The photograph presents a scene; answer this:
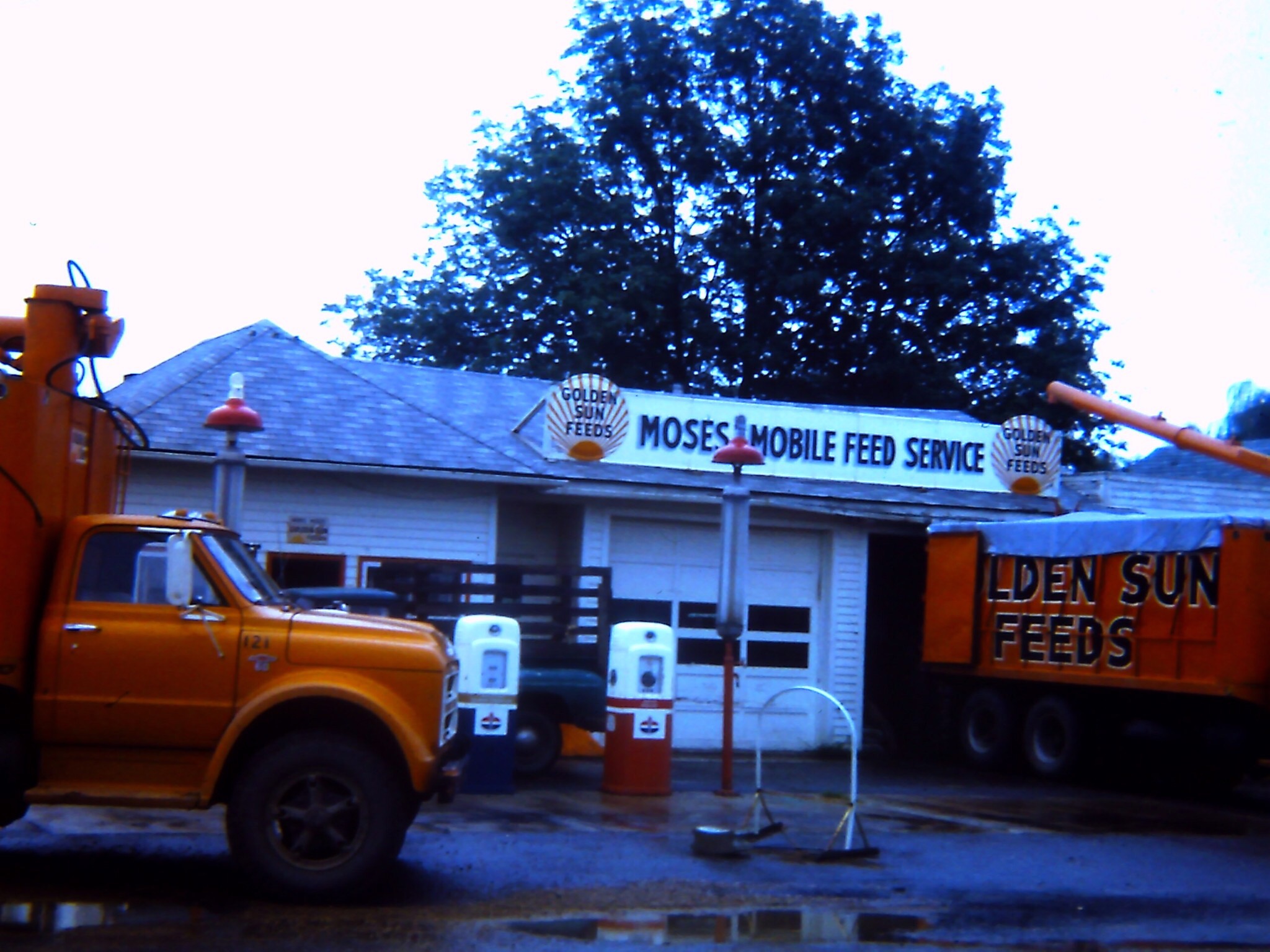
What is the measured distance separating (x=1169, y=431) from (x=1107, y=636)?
5046mm

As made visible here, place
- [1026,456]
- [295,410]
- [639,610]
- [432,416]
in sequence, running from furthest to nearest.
Answer: [1026,456] < [432,416] < [295,410] < [639,610]

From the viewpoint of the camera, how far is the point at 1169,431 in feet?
64.4

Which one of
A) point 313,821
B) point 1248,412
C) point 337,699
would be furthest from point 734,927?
point 1248,412

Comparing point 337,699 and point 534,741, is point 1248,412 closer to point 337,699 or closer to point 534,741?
→ point 534,741

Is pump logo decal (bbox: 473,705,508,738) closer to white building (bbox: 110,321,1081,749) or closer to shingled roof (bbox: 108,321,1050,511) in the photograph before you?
white building (bbox: 110,321,1081,749)

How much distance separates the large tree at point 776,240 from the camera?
103 feet

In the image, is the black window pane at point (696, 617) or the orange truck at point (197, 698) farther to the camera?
the black window pane at point (696, 617)

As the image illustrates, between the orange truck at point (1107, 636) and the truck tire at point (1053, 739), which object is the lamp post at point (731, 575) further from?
the truck tire at point (1053, 739)

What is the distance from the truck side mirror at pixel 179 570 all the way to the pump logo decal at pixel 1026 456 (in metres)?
13.6

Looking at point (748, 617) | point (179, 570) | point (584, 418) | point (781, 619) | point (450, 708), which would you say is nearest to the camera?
point (179, 570)

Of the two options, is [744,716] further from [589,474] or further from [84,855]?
[84,855]

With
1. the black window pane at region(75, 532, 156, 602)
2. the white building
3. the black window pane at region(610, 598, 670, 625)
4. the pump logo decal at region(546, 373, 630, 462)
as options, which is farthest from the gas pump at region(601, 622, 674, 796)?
the black window pane at region(75, 532, 156, 602)

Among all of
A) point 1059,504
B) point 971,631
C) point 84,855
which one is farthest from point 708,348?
point 84,855

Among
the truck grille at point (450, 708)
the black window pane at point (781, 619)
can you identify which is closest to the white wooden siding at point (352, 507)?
the black window pane at point (781, 619)
